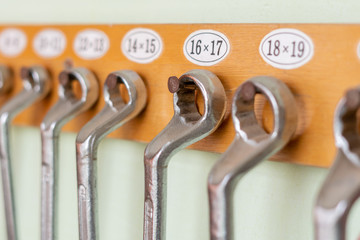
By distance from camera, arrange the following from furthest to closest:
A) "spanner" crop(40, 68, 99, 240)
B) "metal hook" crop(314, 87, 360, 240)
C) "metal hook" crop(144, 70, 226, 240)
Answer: "spanner" crop(40, 68, 99, 240) → "metal hook" crop(144, 70, 226, 240) → "metal hook" crop(314, 87, 360, 240)

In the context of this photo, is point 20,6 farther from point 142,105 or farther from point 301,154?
point 301,154

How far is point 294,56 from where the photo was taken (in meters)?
0.50

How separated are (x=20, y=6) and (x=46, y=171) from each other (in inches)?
10.0

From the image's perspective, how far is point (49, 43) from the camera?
0.70 m

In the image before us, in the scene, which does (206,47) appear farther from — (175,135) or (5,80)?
(5,80)

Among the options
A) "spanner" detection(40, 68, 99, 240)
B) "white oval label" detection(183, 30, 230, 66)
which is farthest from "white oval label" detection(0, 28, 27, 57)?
"white oval label" detection(183, 30, 230, 66)

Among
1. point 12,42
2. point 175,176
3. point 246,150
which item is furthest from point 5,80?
point 246,150

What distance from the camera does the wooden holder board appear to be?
485 millimetres

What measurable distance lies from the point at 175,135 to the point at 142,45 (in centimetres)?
13

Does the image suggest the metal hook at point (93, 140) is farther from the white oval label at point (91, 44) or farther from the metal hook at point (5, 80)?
the metal hook at point (5, 80)

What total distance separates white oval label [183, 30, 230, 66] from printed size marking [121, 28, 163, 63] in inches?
1.6

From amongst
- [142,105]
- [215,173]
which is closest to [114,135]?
[142,105]

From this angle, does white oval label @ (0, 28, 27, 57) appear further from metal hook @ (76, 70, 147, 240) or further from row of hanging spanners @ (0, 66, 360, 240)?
metal hook @ (76, 70, 147, 240)

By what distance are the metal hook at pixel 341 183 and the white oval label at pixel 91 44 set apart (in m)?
0.31
